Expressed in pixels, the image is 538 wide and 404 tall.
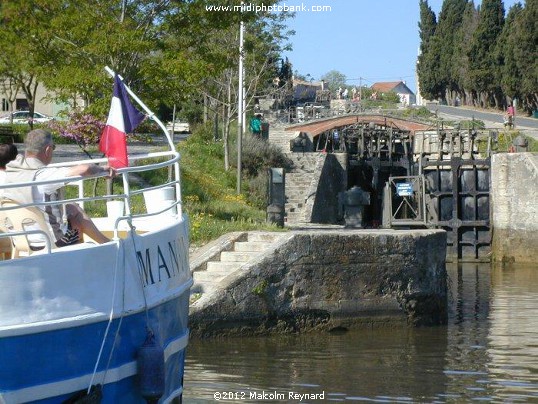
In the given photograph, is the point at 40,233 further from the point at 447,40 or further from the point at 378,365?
the point at 447,40

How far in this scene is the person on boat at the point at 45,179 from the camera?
A: 718 centimetres

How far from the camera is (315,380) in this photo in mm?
12695

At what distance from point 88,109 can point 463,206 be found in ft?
56.0

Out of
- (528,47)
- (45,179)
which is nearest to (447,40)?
(528,47)

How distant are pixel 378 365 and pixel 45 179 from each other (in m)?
7.29

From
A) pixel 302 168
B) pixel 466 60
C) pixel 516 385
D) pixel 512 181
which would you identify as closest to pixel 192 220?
pixel 516 385

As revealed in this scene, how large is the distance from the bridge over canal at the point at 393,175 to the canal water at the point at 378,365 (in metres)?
13.0

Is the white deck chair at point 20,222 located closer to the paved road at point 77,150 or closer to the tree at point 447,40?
the paved road at point 77,150

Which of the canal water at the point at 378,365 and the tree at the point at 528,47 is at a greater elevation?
the tree at the point at 528,47

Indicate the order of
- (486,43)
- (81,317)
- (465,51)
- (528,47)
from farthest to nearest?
(465,51)
(486,43)
(528,47)
(81,317)

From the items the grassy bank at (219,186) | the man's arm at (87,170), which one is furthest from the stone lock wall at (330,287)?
the man's arm at (87,170)

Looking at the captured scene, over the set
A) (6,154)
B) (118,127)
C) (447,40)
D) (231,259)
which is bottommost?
(231,259)

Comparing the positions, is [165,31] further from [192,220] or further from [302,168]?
[302,168]

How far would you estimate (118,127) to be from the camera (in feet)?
27.0
